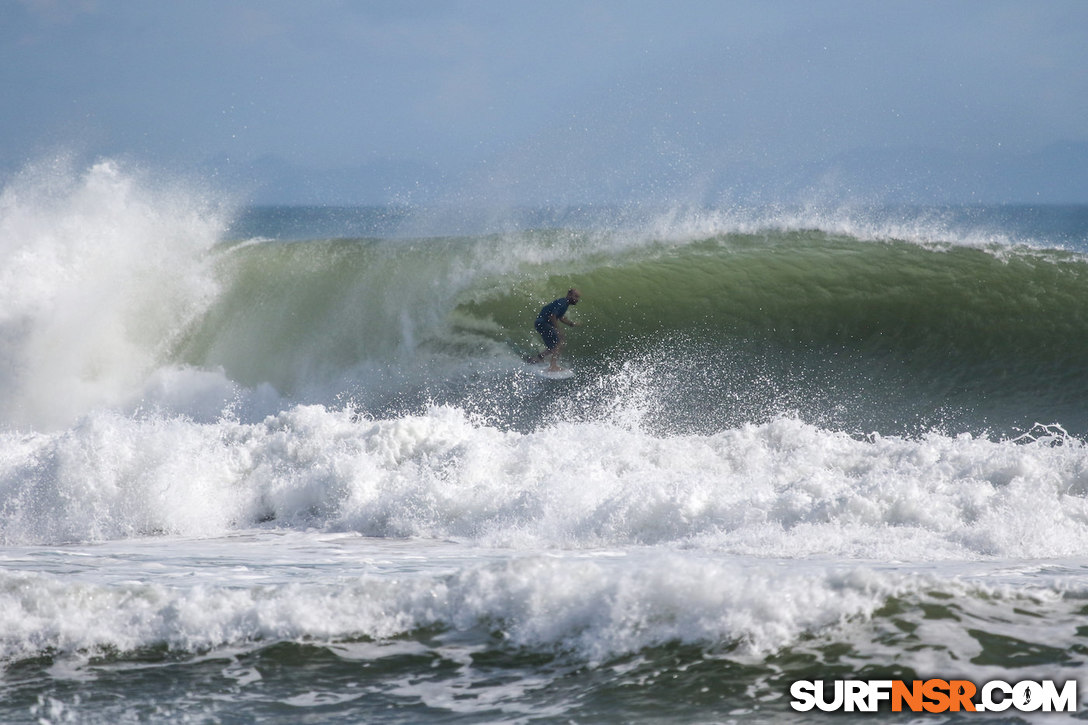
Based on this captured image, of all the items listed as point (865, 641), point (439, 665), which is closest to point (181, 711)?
point (439, 665)

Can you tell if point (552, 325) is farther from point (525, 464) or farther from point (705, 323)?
point (525, 464)

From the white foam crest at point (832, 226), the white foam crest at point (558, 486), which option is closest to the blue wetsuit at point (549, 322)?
the white foam crest at point (558, 486)

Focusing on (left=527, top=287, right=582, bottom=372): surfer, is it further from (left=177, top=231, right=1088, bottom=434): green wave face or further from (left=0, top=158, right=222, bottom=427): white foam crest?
(left=0, top=158, right=222, bottom=427): white foam crest

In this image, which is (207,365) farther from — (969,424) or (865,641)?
(865,641)

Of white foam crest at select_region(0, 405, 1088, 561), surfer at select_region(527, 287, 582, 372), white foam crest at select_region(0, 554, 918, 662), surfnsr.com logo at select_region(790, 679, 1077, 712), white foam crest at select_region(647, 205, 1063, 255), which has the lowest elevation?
surfnsr.com logo at select_region(790, 679, 1077, 712)

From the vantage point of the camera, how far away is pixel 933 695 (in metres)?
3.98

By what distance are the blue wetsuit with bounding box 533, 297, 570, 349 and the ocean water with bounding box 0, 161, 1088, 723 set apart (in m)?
0.32

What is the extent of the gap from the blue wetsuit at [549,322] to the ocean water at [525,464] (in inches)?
12.6

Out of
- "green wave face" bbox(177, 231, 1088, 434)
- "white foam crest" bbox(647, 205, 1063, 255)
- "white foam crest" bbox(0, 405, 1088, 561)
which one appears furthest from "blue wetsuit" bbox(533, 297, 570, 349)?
"white foam crest" bbox(647, 205, 1063, 255)

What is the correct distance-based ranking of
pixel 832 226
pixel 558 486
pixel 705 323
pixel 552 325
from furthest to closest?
pixel 832 226 < pixel 705 323 < pixel 552 325 < pixel 558 486

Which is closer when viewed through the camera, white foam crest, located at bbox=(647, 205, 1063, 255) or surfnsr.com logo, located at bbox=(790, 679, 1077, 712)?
surfnsr.com logo, located at bbox=(790, 679, 1077, 712)

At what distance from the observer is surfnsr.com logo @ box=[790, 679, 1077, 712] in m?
3.90

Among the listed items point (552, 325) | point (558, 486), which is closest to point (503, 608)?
point (558, 486)

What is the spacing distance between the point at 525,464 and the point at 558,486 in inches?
29.9
